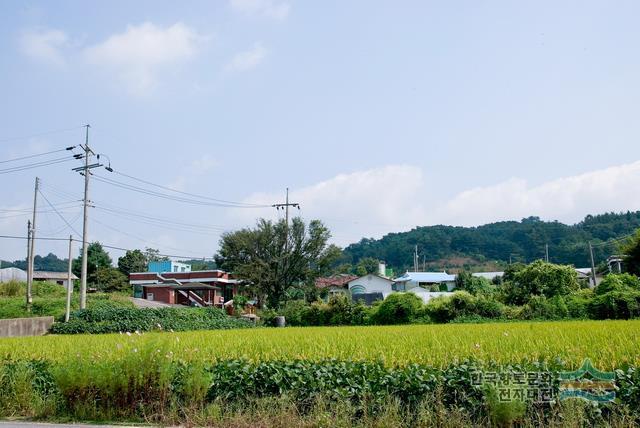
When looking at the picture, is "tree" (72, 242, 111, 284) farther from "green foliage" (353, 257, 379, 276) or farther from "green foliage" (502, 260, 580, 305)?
"green foliage" (502, 260, 580, 305)

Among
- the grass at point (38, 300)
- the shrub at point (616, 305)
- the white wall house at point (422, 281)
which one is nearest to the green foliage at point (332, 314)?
the shrub at point (616, 305)

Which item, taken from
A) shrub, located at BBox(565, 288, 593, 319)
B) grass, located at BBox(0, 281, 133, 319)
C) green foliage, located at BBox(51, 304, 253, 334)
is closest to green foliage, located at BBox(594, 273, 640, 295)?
shrub, located at BBox(565, 288, 593, 319)

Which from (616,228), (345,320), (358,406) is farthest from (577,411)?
(616,228)

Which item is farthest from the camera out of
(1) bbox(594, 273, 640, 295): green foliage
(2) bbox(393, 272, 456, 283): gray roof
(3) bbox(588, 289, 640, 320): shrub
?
(2) bbox(393, 272, 456, 283): gray roof

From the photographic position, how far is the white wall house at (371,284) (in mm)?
57156

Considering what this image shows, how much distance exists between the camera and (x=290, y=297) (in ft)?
159

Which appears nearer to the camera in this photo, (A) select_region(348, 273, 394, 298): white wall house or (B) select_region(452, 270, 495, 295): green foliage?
(B) select_region(452, 270, 495, 295): green foliage

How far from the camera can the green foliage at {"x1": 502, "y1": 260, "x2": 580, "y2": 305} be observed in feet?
112

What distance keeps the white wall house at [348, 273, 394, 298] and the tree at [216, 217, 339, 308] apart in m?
9.26

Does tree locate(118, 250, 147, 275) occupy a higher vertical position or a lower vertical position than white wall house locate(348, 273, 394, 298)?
higher

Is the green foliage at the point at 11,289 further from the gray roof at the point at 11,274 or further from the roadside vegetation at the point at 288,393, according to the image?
the roadside vegetation at the point at 288,393

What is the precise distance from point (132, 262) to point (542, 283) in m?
59.5

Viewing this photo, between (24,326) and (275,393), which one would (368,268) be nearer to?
(24,326)

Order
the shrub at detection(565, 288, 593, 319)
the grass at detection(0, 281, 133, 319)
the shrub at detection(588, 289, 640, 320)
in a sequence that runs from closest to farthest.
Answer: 1. the shrub at detection(588, 289, 640, 320)
2. the shrub at detection(565, 288, 593, 319)
3. the grass at detection(0, 281, 133, 319)
